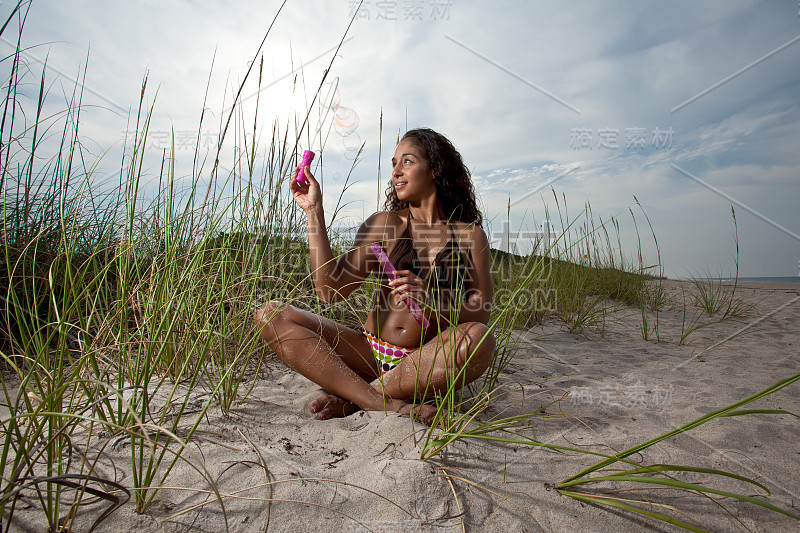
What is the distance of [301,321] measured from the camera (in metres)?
1.87

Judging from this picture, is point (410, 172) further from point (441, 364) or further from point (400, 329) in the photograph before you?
point (441, 364)

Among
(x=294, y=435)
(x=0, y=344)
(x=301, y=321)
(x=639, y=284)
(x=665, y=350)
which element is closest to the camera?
(x=294, y=435)

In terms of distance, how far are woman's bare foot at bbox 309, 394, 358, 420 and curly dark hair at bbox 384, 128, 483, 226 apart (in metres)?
1.04

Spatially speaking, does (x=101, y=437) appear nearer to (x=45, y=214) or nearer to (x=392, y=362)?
(x=392, y=362)

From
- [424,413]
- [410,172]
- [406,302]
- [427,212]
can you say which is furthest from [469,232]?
[424,413]

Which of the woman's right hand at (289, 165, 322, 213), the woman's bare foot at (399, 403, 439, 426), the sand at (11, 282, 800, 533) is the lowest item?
the sand at (11, 282, 800, 533)

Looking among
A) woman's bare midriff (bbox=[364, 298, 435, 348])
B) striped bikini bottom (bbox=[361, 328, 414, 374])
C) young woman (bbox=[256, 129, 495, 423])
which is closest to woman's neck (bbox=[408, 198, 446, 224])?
young woman (bbox=[256, 129, 495, 423])

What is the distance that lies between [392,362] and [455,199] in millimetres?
930

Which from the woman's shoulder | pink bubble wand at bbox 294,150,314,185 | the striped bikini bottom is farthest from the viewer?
the woman's shoulder

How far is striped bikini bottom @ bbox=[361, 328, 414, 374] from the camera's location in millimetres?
1940

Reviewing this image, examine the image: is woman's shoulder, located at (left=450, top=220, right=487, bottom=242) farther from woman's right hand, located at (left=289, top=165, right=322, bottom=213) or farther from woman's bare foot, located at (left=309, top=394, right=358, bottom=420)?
woman's bare foot, located at (left=309, top=394, right=358, bottom=420)

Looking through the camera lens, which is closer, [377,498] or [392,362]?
[377,498]

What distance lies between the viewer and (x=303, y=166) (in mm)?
1826

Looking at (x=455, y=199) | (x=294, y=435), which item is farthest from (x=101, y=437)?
(x=455, y=199)
